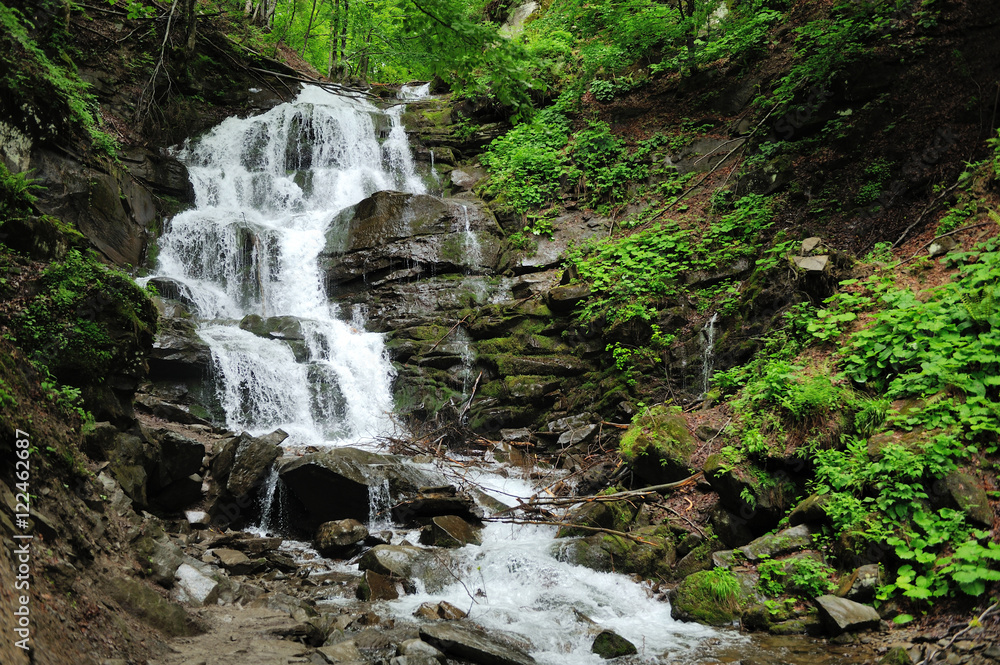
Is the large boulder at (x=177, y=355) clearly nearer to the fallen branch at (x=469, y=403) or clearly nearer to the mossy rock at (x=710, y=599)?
the fallen branch at (x=469, y=403)

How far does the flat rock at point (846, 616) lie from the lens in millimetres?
4320

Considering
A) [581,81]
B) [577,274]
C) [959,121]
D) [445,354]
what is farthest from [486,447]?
[581,81]

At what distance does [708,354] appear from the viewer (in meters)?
8.60

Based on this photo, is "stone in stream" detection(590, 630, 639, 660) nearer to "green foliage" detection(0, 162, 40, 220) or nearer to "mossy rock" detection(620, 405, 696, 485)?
"mossy rock" detection(620, 405, 696, 485)

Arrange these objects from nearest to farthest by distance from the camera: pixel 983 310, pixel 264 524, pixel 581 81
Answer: pixel 983 310, pixel 264 524, pixel 581 81

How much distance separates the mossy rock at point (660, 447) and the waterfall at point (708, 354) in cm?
120

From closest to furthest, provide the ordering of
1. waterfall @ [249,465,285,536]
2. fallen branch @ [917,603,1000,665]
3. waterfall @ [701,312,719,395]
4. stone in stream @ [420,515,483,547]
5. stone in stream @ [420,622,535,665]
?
fallen branch @ [917,603,1000,665] < stone in stream @ [420,622,535,665] < stone in stream @ [420,515,483,547] < waterfall @ [249,465,285,536] < waterfall @ [701,312,719,395]

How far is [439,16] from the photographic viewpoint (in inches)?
205

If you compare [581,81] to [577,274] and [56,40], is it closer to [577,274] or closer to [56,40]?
[577,274]

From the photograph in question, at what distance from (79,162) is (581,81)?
12.1 metres

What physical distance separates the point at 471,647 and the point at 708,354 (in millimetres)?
5904

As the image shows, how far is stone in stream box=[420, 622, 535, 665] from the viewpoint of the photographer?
173 inches

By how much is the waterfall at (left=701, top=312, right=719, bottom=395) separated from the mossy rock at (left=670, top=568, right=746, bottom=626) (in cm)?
363

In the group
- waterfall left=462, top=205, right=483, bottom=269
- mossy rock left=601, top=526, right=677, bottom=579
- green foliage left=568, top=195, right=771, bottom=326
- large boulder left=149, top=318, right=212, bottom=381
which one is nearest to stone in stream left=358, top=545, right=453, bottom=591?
mossy rock left=601, top=526, right=677, bottom=579
